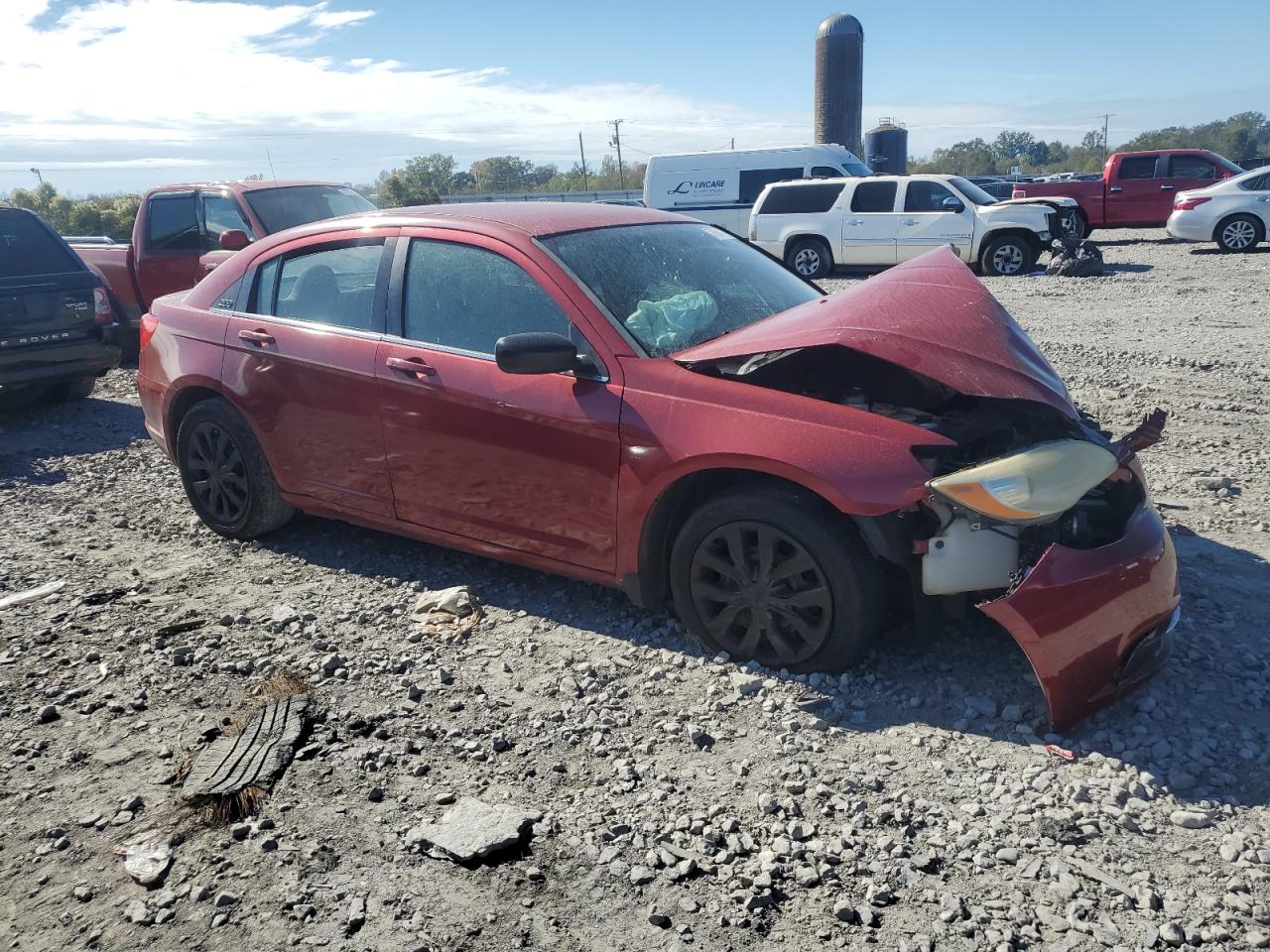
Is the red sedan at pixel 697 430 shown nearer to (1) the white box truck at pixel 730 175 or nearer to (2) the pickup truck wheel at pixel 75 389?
(2) the pickup truck wheel at pixel 75 389

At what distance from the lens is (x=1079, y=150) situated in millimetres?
90875

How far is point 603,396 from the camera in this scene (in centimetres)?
371

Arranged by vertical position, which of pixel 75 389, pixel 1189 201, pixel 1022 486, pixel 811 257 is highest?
pixel 1189 201

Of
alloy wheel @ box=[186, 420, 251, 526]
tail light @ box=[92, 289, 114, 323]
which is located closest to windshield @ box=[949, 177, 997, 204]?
tail light @ box=[92, 289, 114, 323]

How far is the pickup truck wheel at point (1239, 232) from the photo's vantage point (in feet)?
57.5

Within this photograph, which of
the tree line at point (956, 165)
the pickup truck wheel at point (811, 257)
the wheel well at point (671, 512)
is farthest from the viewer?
the tree line at point (956, 165)

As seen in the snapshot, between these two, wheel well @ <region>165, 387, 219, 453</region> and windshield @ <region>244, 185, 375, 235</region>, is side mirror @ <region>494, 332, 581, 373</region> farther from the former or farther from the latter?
windshield @ <region>244, 185, 375, 235</region>

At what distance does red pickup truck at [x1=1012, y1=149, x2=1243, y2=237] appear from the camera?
20984mm

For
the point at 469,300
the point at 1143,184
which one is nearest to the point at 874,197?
the point at 1143,184

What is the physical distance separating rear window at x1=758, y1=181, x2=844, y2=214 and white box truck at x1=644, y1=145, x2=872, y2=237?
2273 millimetres

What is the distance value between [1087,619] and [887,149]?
121 feet

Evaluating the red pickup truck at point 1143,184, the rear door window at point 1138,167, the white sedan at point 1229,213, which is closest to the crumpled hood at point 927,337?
the white sedan at point 1229,213

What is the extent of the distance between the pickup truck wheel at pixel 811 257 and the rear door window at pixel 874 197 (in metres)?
0.90

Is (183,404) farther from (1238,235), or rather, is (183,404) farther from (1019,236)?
(1238,235)
